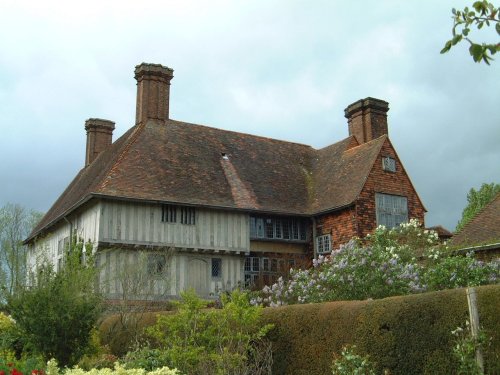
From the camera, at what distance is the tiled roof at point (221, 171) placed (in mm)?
21875

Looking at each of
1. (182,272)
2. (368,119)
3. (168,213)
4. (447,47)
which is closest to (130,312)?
(182,272)

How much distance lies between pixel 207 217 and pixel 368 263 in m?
10.5

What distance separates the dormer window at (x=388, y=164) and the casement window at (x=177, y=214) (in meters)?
8.06

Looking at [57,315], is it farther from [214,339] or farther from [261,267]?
[261,267]

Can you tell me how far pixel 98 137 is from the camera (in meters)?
29.9

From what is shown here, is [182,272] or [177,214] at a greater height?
[177,214]

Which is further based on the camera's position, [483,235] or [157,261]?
[157,261]

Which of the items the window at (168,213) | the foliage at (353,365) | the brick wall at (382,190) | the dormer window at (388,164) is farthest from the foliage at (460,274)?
the dormer window at (388,164)

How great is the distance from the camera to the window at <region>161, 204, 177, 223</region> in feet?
70.9

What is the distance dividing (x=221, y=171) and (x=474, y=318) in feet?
59.2

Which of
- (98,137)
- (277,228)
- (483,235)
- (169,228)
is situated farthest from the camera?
(98,137)

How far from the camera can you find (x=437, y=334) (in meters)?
7.28

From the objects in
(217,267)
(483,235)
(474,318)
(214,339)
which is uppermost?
(483,235)

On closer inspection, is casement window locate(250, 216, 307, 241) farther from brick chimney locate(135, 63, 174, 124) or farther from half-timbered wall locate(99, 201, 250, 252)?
brick chimney locate(135, 63, 174, 124)
